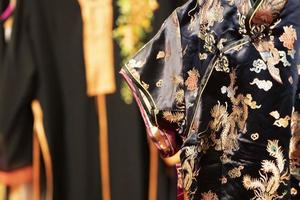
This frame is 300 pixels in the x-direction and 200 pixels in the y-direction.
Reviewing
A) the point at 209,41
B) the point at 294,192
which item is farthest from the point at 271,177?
the point at 209,41

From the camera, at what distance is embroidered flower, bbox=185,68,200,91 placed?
833mm

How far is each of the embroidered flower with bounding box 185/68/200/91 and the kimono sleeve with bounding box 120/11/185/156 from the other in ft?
0.03

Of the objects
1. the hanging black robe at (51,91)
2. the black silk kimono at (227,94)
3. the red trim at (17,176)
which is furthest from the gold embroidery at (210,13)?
the red trim at (17,176)

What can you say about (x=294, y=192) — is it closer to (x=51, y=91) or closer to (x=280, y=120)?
(x=280, y=120)

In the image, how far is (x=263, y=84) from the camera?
0.76 m

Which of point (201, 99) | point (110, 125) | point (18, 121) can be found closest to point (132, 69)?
point (201, 99)

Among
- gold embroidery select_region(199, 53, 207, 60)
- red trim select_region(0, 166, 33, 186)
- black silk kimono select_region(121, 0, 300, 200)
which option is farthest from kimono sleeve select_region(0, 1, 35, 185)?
gold embroidery select_region(199, 53, 207, 60)

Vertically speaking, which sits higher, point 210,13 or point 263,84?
point 210,13

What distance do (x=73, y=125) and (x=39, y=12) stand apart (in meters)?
0.26

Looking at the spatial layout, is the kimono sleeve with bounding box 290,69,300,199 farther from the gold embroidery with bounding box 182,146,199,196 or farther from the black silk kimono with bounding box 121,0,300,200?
the gold embroidery with bounding box 182,146,199,196

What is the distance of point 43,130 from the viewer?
1.09 meters

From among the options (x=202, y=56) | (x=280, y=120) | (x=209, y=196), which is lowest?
(x=209, y=196)

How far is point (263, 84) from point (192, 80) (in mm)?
127

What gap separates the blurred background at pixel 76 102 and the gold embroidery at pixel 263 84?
345 mm
